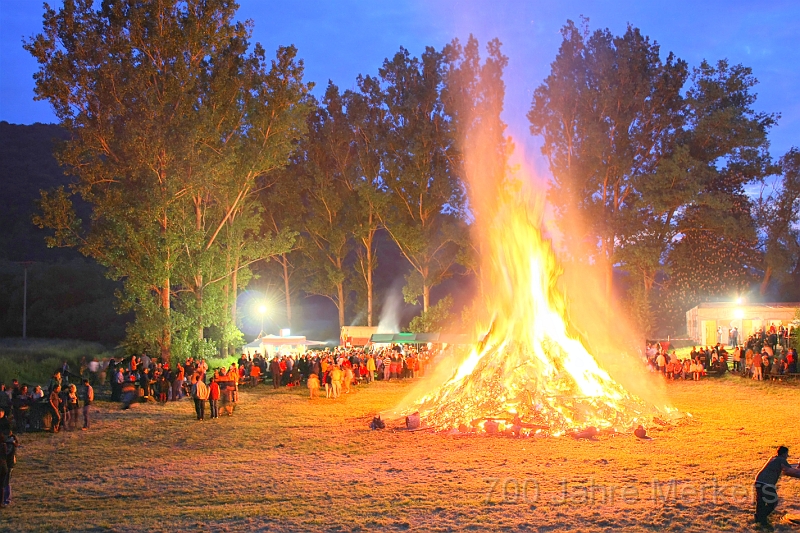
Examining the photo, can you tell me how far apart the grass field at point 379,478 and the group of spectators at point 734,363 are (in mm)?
7899

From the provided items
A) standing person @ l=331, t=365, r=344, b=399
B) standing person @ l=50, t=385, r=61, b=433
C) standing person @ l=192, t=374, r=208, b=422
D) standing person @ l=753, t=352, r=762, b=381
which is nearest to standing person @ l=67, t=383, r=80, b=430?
standing person @ l=50, t=385, r=61, b=433

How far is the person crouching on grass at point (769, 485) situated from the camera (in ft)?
26.3

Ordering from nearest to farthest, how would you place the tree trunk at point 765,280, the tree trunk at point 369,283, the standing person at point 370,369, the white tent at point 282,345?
the standing person at point 370,369
the white tent at point 282,345
the tree trunk at point 765,280
the tree trunk at point 369,283

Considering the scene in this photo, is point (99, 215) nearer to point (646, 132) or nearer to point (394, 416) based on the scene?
point (394, 416)

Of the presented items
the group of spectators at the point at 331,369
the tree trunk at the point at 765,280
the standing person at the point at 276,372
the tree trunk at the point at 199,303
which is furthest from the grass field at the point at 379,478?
the tree trunk at the point at 765,280

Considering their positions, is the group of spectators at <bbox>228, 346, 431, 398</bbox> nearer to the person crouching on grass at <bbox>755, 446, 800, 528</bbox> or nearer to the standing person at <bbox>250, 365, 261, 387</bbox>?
the standing person at <bbox>250, 365, 261, 387</bbox>

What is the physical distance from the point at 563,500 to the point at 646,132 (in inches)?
1493

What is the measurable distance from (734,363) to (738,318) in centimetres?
874

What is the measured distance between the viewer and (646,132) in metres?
42.3

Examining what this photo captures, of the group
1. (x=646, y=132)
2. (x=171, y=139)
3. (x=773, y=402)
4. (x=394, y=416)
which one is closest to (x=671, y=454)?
(x=394, y=416)

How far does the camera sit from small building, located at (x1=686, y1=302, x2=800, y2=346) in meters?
35.0

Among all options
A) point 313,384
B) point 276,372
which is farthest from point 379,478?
point 276,372

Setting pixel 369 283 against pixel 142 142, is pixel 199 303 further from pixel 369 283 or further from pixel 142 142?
pixel 369 283

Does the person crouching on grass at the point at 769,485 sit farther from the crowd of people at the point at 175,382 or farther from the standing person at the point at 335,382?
the standing person at the point at 335,382
